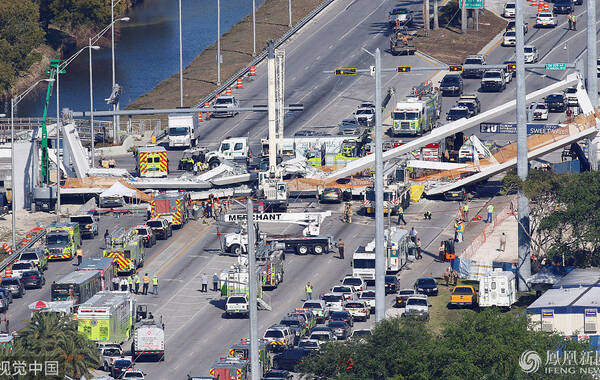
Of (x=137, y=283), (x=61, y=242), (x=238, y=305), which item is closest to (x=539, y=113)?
(x=61, y=242)

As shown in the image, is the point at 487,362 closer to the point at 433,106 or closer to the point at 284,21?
the point at 433,106

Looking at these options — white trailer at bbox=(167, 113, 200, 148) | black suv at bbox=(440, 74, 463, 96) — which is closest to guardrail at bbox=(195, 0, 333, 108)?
white trailer at bbox=(167, 113, 200, 148)

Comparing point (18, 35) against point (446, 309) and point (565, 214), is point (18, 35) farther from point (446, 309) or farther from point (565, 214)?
point (446, 309)

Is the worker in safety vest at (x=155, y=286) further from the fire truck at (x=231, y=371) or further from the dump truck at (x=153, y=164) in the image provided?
the dump truck at (x=153, y=164)

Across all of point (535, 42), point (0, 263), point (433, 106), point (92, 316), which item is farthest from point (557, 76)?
point (92, 316)

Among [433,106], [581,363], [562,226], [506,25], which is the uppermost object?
[506,25]

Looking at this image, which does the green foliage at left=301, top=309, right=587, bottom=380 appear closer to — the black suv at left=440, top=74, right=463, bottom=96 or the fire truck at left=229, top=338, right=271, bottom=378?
the fire truck at left=229, top=338, right=271, bottom=378
